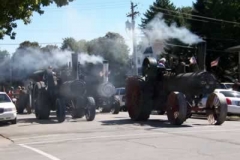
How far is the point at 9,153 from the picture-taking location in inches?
421

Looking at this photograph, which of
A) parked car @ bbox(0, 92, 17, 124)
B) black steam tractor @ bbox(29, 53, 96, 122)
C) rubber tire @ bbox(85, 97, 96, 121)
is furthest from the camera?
black steam tractor @ bbox(29, 53, 96, 122)

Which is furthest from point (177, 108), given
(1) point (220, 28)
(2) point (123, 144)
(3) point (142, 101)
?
(1) point (220, 28)

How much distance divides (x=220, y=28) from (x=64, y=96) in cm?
3208

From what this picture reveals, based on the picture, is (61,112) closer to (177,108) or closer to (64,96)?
(64,96)

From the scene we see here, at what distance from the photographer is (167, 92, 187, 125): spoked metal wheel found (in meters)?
15.8

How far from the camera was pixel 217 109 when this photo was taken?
53.3ft

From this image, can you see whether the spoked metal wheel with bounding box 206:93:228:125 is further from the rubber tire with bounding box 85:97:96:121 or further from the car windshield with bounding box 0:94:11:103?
the car windshield with bounding box 0:94:11:103

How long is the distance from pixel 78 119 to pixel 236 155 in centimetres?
1243

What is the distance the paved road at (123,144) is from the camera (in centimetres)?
960

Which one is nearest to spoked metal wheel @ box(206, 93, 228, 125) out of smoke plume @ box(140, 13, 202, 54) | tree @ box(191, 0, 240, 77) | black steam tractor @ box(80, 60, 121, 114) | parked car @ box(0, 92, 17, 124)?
smoke plume @ box(140, 13, 202, 54)

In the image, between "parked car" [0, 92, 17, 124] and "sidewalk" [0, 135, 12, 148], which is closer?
"sidewalk" [0, 135, 12, 148]

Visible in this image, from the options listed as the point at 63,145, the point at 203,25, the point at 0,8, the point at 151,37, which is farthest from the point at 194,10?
the point at 63,145

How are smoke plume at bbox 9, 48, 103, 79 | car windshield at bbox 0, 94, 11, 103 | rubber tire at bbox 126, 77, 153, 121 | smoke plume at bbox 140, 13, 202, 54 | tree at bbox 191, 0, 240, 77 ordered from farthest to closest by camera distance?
tree at bbox 191, 0, 240, 77
smoke plume at bbox 9, 48, 103, 79
smoke plume at bbox 140, 13, 202, 54
car windshield at bbox 0, 94, 11, 103
rubber tire at bbox 126, 77, 153, 121

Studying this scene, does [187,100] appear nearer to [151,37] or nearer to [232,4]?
[151,37]
